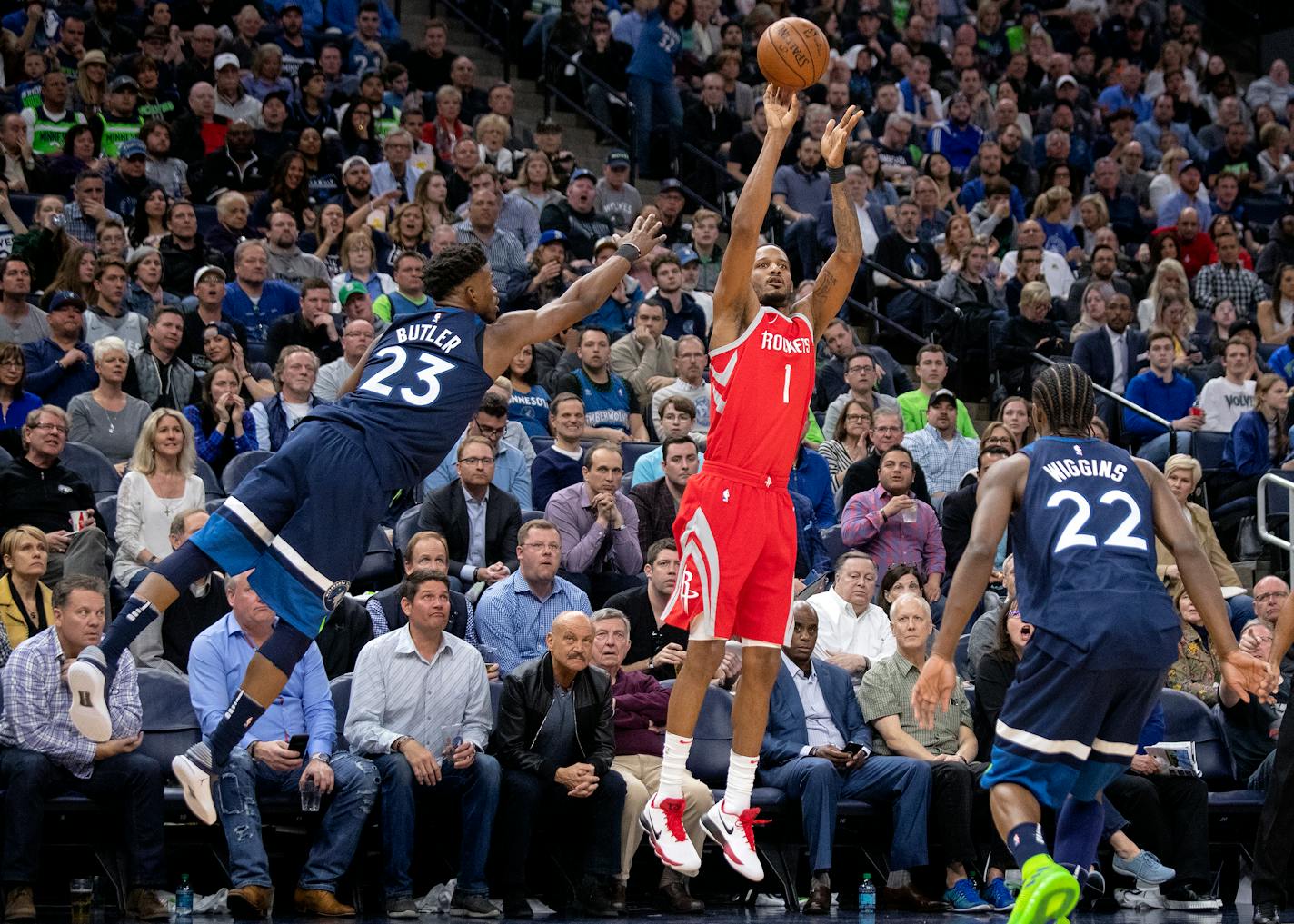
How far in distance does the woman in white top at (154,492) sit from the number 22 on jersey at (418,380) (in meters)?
3.51

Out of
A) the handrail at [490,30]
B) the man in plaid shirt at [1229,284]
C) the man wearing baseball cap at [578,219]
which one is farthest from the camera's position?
the handrail at [490,30]

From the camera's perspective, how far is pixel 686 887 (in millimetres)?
9070

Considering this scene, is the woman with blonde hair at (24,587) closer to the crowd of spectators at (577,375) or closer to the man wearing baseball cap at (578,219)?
the crowd of spectators at (577,375)

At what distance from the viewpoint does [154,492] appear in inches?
404

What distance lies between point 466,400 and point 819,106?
A: 453 inches

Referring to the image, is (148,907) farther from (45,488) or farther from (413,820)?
(45,488)

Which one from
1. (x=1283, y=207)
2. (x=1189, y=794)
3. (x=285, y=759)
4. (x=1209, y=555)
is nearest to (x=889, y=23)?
(x=1283, y=207)

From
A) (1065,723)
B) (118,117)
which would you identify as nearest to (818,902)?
(1065,723)

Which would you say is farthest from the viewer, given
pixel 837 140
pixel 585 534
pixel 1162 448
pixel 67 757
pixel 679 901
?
pixel 1162 448

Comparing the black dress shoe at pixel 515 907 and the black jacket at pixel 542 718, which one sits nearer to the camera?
the black dress shoe at pixel 515 907

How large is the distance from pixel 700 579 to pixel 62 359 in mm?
5964

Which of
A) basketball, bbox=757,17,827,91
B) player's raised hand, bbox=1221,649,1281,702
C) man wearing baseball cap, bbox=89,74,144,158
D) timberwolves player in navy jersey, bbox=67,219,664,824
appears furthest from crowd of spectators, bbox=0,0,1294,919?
basketball, bbox=757,17,827,91

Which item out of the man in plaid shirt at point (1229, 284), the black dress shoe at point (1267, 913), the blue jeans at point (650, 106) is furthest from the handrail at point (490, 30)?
the black dress shoe at point (1267, 913)

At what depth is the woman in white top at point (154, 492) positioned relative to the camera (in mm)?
10102
